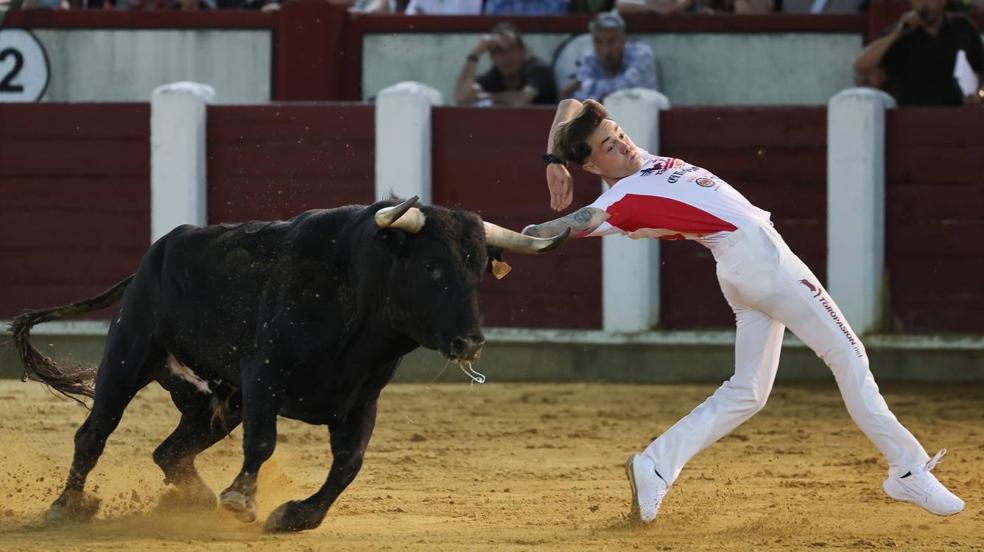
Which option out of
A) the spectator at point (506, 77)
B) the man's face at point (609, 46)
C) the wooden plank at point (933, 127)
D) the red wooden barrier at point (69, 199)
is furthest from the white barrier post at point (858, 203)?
the red wooden barrier at point (69, 199)

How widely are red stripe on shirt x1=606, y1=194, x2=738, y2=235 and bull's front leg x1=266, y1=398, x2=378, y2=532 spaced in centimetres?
82

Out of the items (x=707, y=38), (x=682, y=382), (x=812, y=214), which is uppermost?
(x=707, y=38)

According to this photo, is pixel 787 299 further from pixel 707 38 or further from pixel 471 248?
pixel 707 38

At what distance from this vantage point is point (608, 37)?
884 centimetres

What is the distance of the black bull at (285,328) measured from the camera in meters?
4.45

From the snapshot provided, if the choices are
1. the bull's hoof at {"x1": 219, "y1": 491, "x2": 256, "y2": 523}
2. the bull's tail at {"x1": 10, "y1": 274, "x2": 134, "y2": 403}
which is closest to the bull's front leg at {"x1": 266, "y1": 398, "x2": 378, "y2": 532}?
the bull's hoof at {"x1": 219, "y1": 491, "x2": 256, "y2": 523}

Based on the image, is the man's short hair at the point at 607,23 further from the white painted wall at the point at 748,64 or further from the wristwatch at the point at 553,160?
the wristwatch at the point at 553,160

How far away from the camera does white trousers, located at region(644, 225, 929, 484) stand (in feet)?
15.3

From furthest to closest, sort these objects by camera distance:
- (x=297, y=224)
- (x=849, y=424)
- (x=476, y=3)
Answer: (x=476, y=3) → (x=849, y=424) → (x=297, y=224)

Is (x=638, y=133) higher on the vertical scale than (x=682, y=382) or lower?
higher

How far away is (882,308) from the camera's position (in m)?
8.76

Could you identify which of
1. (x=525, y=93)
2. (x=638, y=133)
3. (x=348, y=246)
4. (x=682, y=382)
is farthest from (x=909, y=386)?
(x=348, y=246)

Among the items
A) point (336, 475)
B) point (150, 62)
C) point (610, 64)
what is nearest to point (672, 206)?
point (336, 475)

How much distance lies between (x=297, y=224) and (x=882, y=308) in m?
4.65
